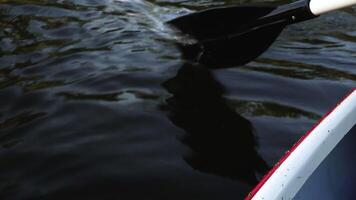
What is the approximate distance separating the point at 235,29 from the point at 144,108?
102 cm

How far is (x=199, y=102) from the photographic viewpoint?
164 inches

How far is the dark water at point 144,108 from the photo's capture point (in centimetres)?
305

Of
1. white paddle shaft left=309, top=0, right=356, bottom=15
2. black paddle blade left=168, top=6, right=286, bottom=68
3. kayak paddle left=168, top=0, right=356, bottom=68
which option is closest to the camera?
white paddle shaft left=309, top=0, right=356, bottom=15

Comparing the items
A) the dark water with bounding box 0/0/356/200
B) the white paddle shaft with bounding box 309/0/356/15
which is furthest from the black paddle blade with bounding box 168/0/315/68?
the dark water with bounding box 0/0/356/200

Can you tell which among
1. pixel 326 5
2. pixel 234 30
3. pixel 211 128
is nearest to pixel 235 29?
pixel 234 30

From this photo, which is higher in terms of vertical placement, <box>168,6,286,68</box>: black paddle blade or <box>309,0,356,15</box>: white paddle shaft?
<box>309,0,356,15</box>: white paddle shaft

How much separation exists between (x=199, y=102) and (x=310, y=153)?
239 centimetres

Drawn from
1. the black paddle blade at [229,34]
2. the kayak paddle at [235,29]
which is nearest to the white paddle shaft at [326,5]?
the kayak paddle at [235,29]

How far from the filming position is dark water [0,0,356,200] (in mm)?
3055

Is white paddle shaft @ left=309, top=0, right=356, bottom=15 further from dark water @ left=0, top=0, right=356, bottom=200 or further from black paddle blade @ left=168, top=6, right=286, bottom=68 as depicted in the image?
dark water @ left=0, top=0, right=356, bottom=200

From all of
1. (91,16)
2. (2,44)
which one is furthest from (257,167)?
(91,16)

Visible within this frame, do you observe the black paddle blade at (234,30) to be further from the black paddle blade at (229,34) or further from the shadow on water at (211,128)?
the shadow on water at (211,128)

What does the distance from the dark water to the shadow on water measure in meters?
0.01

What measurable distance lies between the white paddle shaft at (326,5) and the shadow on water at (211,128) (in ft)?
3.25
